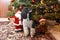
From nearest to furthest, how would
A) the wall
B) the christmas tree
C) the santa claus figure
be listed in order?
the santa claus figure
the christmas tree
the wall

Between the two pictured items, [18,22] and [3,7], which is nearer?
[18,22]

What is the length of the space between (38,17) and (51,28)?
0.49m

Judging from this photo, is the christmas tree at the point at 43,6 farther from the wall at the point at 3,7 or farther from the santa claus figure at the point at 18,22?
the wall at the point at 3,7

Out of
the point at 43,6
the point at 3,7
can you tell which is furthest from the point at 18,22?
the point at 3,7

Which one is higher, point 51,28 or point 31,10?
point 31,10

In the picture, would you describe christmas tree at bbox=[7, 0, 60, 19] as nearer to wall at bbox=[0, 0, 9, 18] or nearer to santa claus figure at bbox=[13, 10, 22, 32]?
santa claus figure at bbox=[13, 10, 22, 32]

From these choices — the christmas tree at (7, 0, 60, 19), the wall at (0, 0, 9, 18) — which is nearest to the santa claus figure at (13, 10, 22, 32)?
the christmas tree at (7, 0, 60, 19)

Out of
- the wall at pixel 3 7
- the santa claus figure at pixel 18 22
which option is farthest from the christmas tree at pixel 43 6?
the wall at pixel 3 7

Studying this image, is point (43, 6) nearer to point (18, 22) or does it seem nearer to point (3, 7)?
point (18, 22)

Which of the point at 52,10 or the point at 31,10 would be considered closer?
the point at 31,10

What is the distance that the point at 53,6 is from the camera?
294 centimetres

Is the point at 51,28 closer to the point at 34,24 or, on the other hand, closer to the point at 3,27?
the point at 34,24

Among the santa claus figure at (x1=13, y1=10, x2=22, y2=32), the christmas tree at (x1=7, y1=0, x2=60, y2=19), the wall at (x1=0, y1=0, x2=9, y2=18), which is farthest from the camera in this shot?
the wall at (x1=0, y1=0, x2=9, y2=18)

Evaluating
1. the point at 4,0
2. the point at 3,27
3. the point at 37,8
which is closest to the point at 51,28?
the point at 37,8
